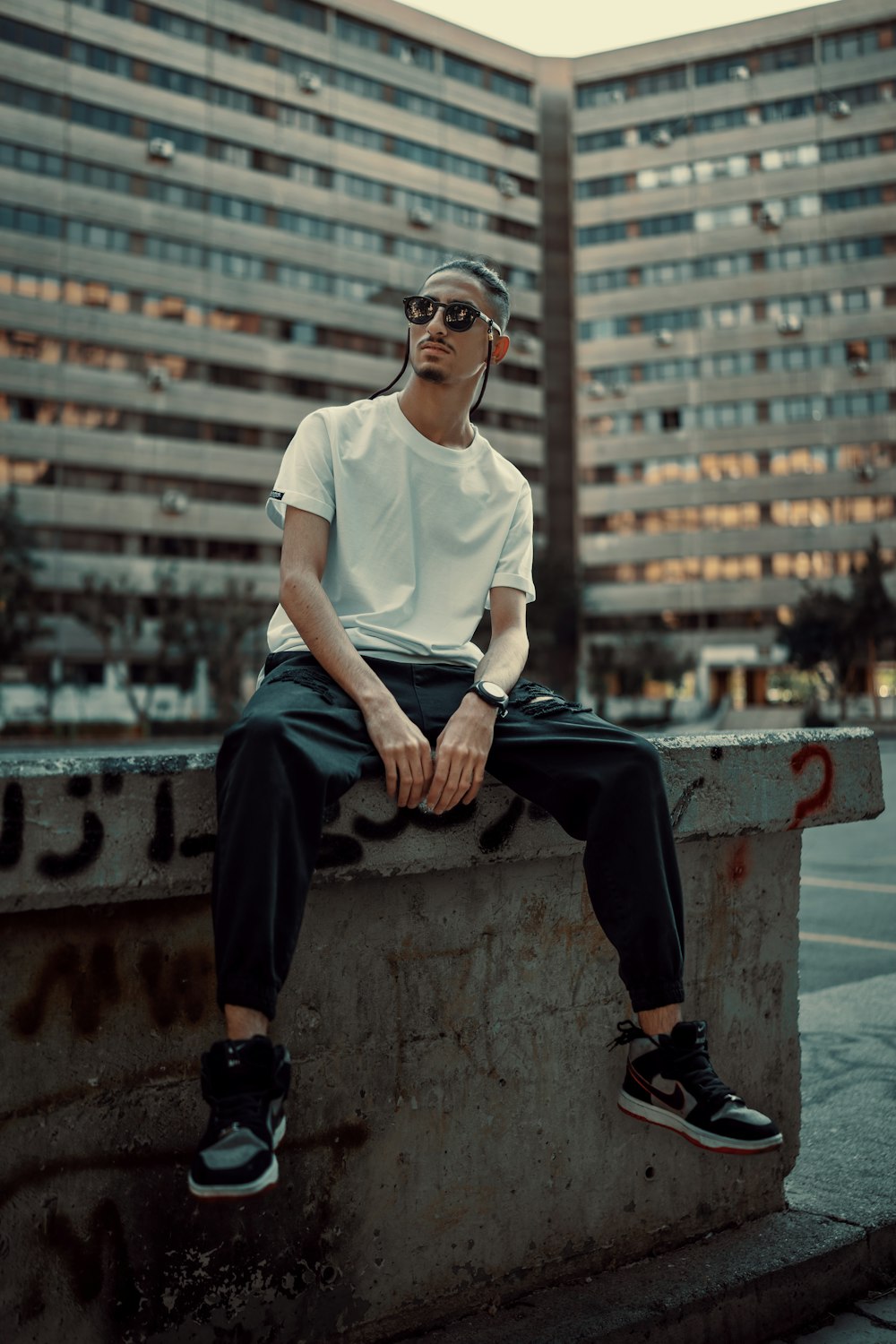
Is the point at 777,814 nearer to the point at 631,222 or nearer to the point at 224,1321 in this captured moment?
the point at 224,1321

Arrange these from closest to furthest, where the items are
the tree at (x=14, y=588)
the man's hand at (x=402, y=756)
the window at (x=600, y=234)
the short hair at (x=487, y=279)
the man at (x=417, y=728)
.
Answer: the man at (x=417, y=728), the man's hand at (x=402, y=756), the short hair at (x=487, y=279), the tree at (x=14, y=588), the window at (x=600, y=234)

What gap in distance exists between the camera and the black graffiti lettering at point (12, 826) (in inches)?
69.7

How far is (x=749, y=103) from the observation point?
217ft

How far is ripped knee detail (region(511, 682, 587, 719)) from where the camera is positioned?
249 cm

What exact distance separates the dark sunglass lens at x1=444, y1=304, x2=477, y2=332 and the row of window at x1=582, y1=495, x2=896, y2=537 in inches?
2564

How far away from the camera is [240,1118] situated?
1.80 metres

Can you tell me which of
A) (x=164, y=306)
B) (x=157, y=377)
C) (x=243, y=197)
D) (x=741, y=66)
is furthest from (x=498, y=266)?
(x=741, y=66)

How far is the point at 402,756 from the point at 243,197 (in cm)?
6181

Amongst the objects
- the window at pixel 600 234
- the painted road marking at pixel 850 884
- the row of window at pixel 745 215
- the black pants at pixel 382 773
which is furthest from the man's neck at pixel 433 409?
the window at pixel 600 234

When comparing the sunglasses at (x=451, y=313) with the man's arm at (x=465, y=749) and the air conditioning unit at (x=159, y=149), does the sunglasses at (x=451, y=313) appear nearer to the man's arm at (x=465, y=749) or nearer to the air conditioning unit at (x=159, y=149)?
the man's arm at (x=465, y=749)

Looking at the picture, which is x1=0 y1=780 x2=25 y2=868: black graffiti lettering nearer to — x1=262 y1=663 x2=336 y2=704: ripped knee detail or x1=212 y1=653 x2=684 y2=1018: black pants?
x1=212 y1=653 x2=684 y2=1018: black pants

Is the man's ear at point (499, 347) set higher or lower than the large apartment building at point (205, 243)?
lower

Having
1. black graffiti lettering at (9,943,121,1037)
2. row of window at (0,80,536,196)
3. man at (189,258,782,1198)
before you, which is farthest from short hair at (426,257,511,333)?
row of window at (0,80,536,196)

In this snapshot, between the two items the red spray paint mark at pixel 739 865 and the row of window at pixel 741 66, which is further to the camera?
the row of window at pixel 741 66
